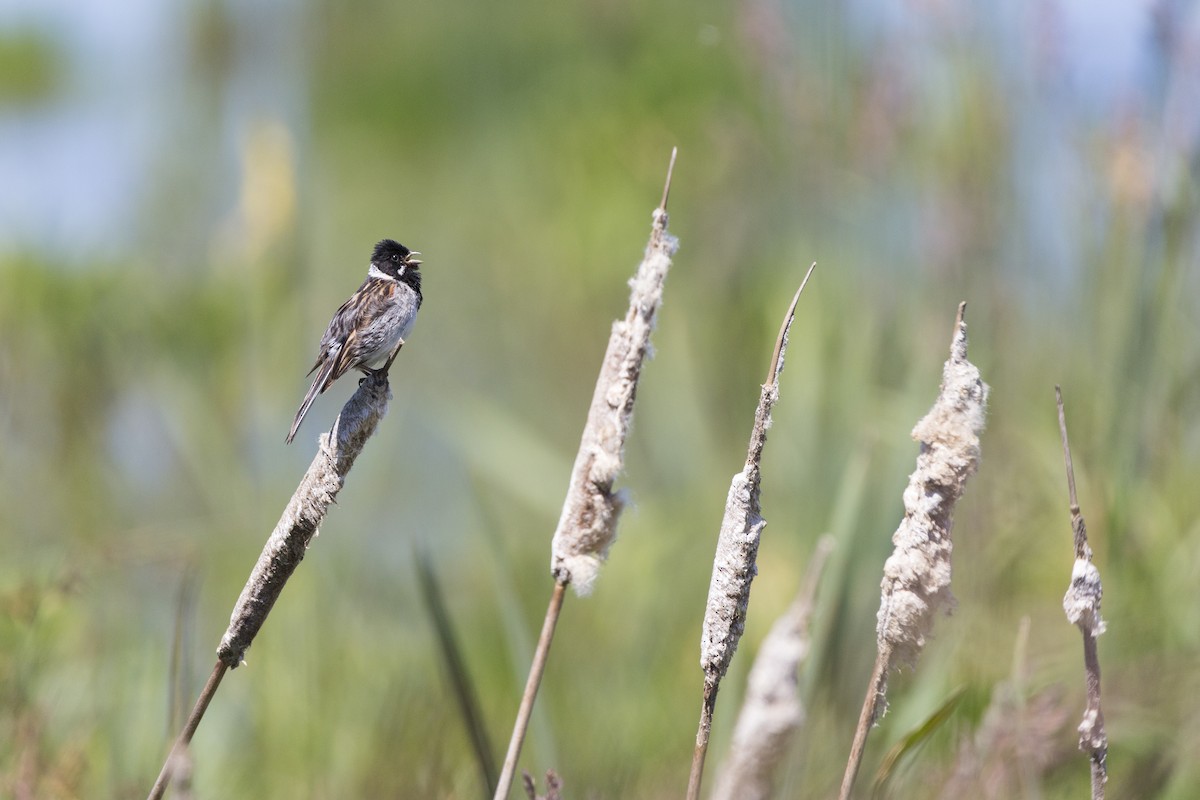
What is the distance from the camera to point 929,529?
0.73 meters

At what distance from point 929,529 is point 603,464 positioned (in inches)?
8.7

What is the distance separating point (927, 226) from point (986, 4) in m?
0.42

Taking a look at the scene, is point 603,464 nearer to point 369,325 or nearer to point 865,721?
point 865,721

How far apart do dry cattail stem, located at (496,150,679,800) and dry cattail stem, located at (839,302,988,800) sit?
0.64 ft

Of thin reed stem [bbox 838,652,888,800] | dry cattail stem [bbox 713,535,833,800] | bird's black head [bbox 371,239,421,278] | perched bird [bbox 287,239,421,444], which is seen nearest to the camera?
dry cattail stem [bbox 713,535,833,800]

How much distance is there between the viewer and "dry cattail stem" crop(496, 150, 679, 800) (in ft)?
2.56

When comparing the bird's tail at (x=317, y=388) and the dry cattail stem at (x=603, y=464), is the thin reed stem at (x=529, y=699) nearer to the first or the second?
the dry cattail stem at (x=603, y=464)

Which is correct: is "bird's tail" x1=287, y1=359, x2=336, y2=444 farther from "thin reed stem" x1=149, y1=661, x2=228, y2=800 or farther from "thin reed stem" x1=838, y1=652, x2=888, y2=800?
"thin reed stem" x1=838, y1=652, x2=888, y2=800

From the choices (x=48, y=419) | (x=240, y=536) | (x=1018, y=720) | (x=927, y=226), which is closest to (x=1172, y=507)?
(x=927, y=226)

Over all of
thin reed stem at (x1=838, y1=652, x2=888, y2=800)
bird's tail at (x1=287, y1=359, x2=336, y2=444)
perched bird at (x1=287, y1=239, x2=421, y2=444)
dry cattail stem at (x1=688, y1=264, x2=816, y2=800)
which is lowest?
thin reed stem at (x1=838, y1=652, x2=888, y2=800)

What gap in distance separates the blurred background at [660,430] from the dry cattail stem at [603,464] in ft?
1.11

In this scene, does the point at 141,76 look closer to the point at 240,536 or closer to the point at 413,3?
the point at 413,3

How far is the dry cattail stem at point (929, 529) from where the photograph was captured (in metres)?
0.73

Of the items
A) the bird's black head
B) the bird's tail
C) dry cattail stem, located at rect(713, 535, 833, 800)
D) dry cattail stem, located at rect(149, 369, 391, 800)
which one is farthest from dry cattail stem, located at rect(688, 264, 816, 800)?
the bird's black head
